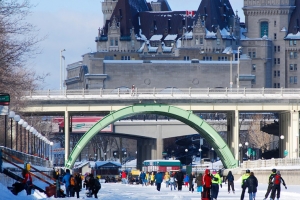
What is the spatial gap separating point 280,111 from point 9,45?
160 feet

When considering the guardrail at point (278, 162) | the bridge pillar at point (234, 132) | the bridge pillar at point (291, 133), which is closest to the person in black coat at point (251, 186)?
the guardrail at point (278, 162)

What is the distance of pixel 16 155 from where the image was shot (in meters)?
55.9

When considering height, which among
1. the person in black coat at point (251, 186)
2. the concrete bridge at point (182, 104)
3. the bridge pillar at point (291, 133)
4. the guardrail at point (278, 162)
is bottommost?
the person in black coat at point (251, 186)

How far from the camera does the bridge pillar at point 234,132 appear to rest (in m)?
100

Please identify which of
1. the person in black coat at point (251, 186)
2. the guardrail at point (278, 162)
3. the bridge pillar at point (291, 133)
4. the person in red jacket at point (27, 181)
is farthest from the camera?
the bridge pillar at point (291, 133)

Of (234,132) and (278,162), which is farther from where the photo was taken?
(234,132)

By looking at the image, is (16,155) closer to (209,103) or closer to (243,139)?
(209,103)

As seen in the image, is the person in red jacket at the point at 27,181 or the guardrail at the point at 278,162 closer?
the person in red jacket at the point at 27,181

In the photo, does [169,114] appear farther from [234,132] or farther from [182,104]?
[234,132]

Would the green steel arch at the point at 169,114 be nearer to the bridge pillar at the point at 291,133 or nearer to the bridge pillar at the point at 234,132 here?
the bridge pillar at the point at 234,132

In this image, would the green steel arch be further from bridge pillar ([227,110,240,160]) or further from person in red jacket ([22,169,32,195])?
person in red jacket ([22,169,32,195])

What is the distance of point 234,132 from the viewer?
332ft

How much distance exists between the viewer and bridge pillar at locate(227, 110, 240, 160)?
100 metres

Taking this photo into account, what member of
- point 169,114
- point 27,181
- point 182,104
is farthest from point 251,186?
point 182,104
